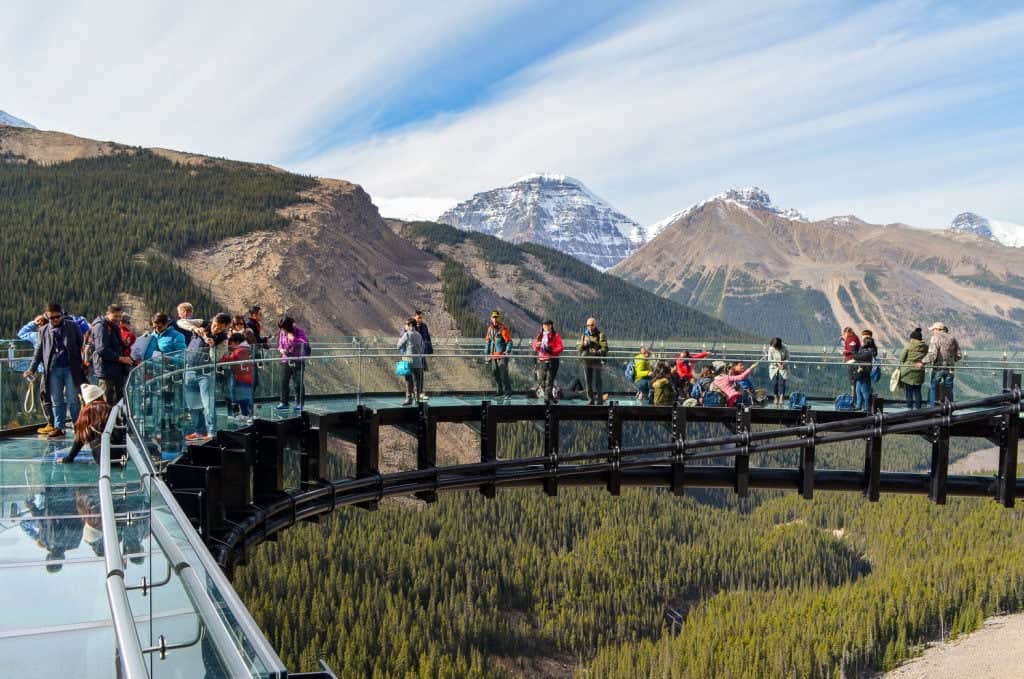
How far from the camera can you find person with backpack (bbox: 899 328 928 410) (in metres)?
24.1

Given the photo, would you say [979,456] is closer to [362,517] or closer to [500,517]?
[500,517]

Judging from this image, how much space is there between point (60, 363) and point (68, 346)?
0.30 metres

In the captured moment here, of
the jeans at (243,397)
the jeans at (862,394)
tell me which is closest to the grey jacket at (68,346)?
the jeans at (243,397)

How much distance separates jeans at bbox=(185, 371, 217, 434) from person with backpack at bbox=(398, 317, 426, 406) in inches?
301

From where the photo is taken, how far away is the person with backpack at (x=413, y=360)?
Result: 23875 mm

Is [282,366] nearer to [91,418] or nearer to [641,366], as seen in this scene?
[91,418]

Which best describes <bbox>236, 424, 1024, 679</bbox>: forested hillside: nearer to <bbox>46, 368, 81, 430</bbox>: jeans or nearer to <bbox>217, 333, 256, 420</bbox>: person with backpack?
<bbox>217, 333, 256, 420</bbox>: person with backpack

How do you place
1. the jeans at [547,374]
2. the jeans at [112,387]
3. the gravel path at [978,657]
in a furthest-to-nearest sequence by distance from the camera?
1. the gravel path at [978,657]
2. the jeans at [547,374]
3. the jeans at [112,387]

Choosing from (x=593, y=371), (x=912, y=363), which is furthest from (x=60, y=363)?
(x=912, y=363)

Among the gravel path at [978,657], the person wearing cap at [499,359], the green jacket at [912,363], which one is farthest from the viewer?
the gravel path at [978,657]

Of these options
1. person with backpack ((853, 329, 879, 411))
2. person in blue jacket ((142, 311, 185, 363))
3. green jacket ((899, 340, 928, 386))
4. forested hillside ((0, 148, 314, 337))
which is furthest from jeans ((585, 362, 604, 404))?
forested hillside ((0, 148, 314, 337))

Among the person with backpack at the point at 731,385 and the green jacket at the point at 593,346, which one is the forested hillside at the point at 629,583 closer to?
the green jacket at the point at 593,346

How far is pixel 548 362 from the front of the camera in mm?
24906

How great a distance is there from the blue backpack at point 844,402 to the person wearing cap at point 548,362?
696 centimetres
